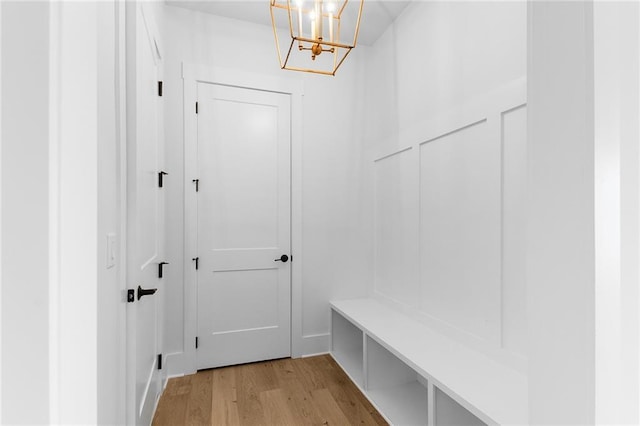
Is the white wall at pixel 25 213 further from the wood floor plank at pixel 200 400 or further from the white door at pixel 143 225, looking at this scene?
the wood floor plank at pixel 200 400

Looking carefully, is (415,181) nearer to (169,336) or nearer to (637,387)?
(637,387)

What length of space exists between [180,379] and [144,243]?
129 cm

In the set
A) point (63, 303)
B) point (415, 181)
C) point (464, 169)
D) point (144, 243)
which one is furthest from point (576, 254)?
point (415, 181)

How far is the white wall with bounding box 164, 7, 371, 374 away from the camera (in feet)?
7.91

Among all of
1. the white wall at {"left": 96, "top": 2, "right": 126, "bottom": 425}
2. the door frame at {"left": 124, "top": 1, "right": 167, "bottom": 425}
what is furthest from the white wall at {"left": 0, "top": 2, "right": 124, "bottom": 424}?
the door frame at {"left": 124, "top": 1, "right": 167, "bottom": 425}

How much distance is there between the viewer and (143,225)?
158 cm

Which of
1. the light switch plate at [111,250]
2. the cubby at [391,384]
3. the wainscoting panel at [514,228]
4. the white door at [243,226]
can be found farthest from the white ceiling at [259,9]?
the cubby at [391,384]

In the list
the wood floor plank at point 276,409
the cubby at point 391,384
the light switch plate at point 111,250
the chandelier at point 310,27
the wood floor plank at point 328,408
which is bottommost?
the wood floor plank at point 276,409

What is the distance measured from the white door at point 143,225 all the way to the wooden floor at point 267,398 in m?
0.20

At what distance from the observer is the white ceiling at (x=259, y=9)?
2393mm

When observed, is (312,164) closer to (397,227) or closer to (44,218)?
(397,227)

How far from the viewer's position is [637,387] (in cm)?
39

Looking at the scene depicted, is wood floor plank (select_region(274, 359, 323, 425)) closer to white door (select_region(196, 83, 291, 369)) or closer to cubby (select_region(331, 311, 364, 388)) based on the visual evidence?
white door (select_region(196, 83, 291, 369))

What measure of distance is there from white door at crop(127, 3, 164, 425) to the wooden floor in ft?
0.66
